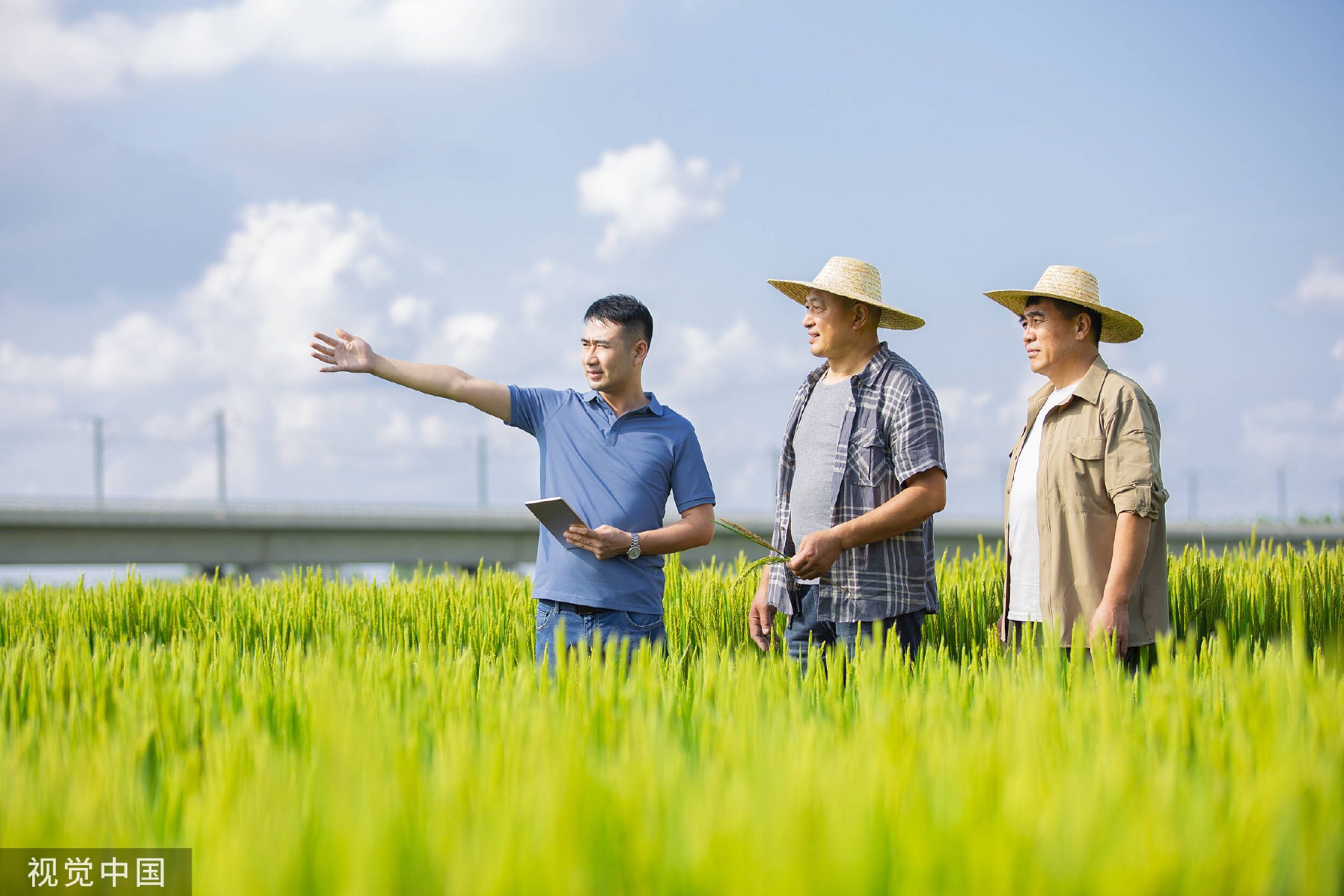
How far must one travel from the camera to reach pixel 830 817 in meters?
1.31

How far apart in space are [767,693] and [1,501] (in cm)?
1698

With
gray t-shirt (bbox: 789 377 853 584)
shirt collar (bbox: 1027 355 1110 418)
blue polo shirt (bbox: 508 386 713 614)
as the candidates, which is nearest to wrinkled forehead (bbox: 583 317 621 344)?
blue polo shirt (bbox: 508 386 713 614)

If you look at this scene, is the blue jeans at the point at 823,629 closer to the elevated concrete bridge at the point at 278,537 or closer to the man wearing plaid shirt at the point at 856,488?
the man wearing plaid shirt at the point at 856,488

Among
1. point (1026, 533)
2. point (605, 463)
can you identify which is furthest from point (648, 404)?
point (1026, 533)

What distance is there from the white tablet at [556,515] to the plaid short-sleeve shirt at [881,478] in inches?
36.0

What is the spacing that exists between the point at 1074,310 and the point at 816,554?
139 cm

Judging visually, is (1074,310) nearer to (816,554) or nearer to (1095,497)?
(1095,497)

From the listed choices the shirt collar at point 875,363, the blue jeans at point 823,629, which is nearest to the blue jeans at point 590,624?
the blue jeans at point 823,629

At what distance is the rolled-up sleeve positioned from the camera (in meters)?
3.35

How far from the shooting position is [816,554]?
3410mm

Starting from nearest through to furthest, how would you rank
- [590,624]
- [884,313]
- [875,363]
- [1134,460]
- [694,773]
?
[694,773]
[1134,460]
[590,624]
[875,363]
[884,313]

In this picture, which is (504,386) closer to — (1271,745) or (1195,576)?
(1271,745)

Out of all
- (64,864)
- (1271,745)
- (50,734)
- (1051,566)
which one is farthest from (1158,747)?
(50,734)

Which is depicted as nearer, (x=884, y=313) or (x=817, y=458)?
(x=817, y=458)
